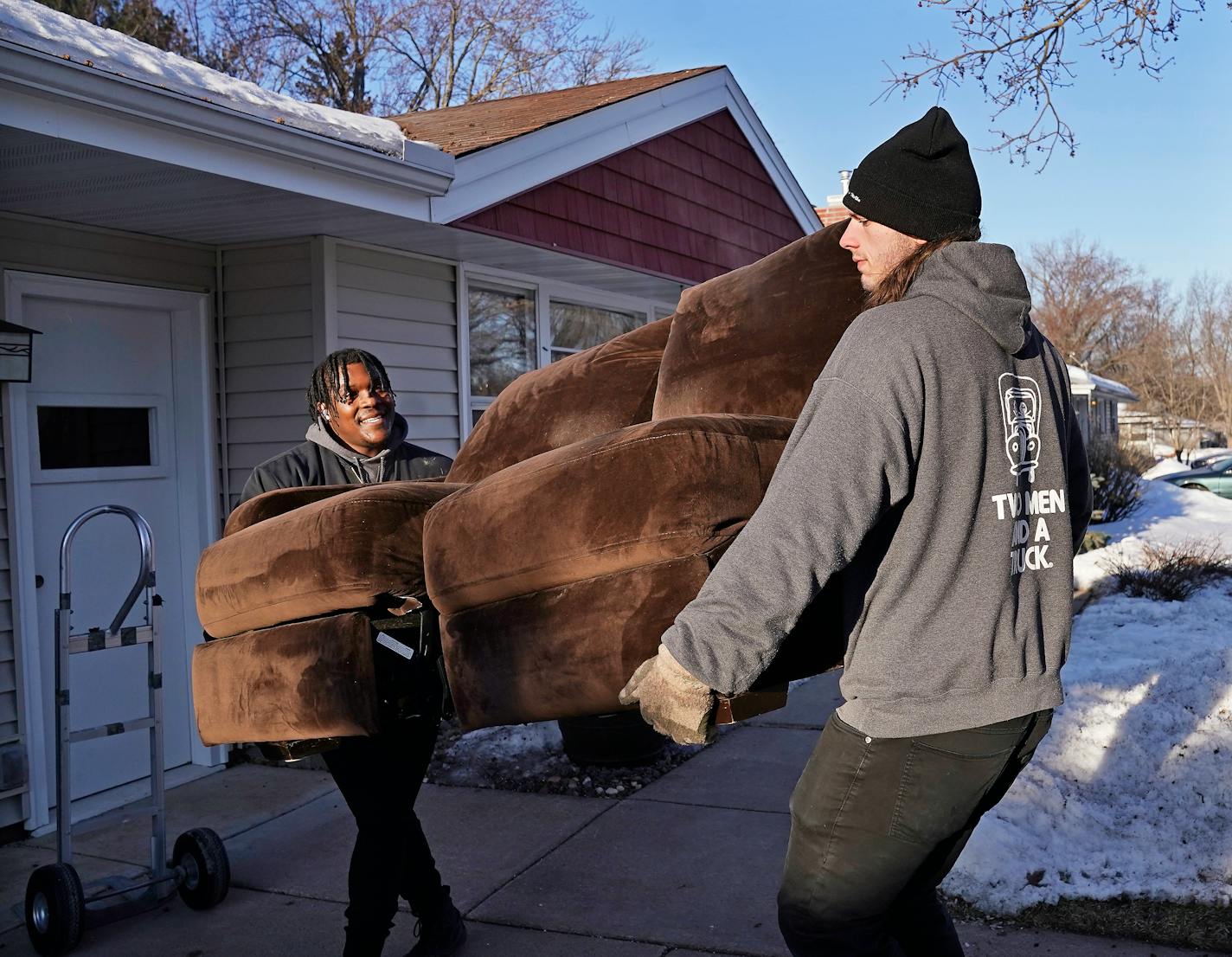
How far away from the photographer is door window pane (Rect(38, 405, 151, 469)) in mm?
5125

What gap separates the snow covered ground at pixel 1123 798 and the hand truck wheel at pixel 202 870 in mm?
2493

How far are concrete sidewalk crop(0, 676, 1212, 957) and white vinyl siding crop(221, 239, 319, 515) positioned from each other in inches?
65.9

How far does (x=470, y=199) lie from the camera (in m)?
5.69

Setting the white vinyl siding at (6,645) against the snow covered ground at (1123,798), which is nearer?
the snow covered ground at (1123,798)

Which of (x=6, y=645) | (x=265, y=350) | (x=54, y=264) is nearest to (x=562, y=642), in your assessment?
(x=6, y=645)

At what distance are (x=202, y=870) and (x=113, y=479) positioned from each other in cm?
217

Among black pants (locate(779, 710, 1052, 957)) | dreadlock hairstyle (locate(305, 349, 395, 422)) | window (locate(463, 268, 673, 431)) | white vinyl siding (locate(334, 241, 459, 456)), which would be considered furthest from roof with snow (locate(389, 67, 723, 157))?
black pants (locate(779, 710, 1052, 957))

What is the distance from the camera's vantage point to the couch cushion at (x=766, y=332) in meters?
2.58

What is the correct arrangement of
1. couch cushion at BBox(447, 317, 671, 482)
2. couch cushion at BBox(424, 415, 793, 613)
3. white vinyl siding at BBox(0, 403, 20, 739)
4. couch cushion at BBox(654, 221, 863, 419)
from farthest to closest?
white vinyl siding at BBox(0, 403, 20, 739)
couch cushion at BBox(447, 317, 671, 482)
couch cushion at BBox(654, 221, 863, 419)
couch cushion at BBox(424, 415, 793, 613)

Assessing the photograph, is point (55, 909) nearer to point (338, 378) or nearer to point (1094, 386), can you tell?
point (338, 378)

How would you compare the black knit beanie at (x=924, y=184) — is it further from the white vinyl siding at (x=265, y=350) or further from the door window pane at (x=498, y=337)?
the door window pane at (x=498, y=337)

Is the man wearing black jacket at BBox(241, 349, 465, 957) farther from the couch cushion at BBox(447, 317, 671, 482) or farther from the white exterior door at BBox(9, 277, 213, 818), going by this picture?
the white exterior door at BBox(9, 277, 213, 818)

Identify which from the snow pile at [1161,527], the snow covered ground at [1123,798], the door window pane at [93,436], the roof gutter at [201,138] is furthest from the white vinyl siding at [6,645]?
the snow pile at [1161,527]

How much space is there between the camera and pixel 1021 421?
6.17ft
